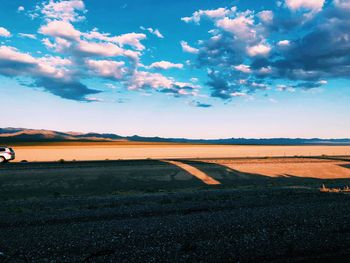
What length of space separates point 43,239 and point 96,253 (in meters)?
2.21

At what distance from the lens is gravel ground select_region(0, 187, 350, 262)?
8.48 meters

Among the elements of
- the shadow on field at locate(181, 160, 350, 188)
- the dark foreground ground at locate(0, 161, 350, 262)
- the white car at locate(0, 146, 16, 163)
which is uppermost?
the white car at locate(0, 146, 16, 163)

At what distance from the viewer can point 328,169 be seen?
119 ft

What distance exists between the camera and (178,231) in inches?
412

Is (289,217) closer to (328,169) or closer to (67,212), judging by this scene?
(67,212)

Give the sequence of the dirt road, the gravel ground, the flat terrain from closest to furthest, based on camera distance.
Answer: the gravel ground < the dirt road < the flat terrain

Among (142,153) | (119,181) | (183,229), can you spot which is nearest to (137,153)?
(142,153)

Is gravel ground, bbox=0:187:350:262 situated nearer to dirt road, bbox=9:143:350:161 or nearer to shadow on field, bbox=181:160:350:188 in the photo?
shadow on field, bbox=181:160:350:188

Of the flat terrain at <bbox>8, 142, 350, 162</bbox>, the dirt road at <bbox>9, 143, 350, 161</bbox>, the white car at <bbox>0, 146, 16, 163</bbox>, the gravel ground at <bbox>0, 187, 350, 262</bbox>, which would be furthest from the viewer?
the flat terrain at <bbox>8, 142, 350, 162</bbox>

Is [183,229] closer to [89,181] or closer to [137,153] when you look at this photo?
[89,181]

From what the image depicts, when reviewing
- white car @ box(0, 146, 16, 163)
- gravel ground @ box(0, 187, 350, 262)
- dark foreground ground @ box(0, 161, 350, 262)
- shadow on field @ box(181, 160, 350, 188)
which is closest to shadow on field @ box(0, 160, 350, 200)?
shadow on field @ box(181, 160, 350, 188)

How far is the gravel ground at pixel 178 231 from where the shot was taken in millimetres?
8477

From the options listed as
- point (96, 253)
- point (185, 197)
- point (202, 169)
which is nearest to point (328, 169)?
point (202, 169)

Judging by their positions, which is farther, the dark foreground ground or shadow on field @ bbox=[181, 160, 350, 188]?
shadow on field @ bbox=[181, 160, 350, 188]
